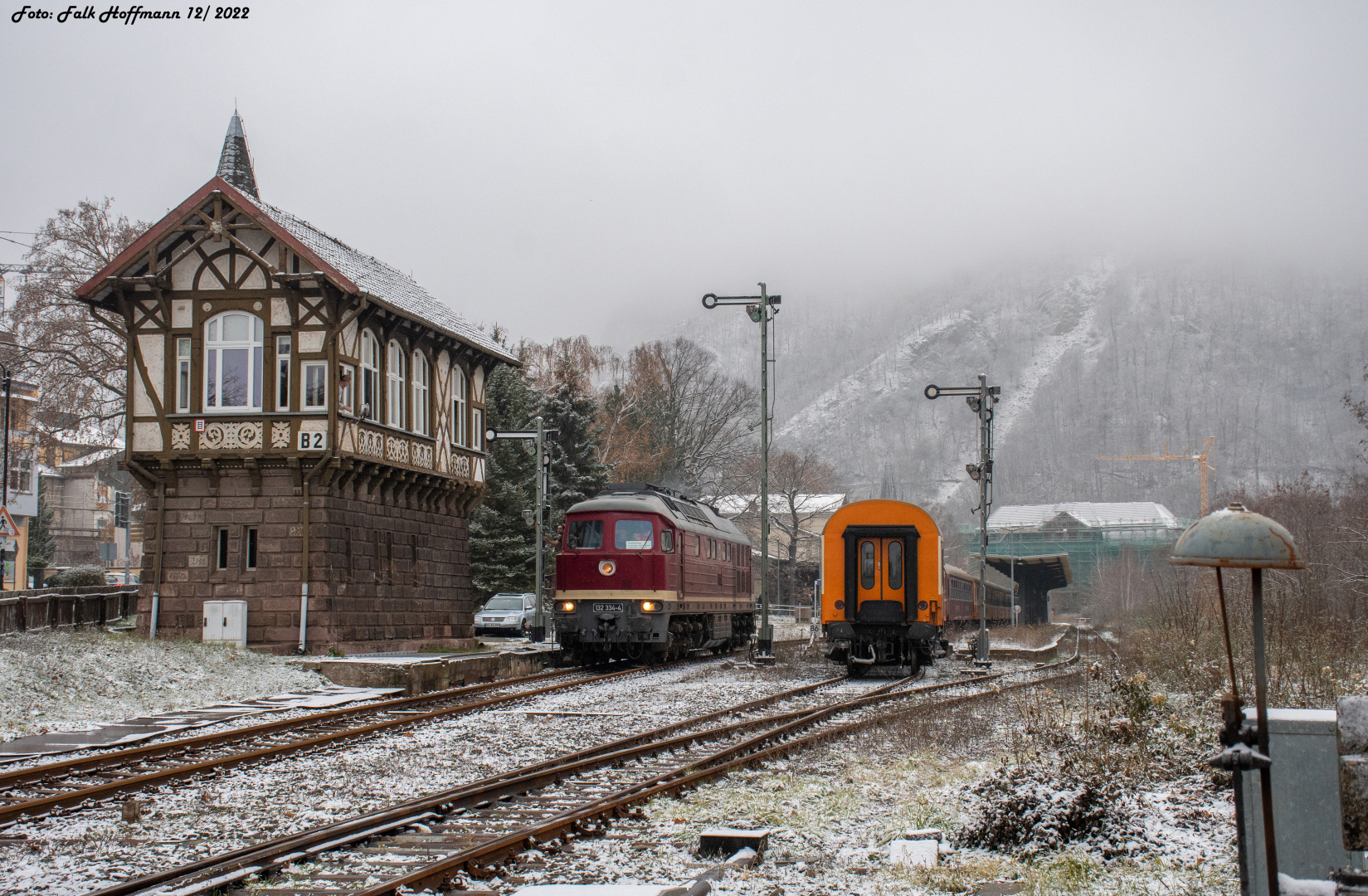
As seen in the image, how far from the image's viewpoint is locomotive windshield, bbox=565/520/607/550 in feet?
77.4

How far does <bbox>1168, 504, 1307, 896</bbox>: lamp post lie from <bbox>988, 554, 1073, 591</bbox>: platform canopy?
62.7 m

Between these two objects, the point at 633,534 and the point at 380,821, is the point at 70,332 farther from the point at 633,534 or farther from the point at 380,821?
the point at 380,821

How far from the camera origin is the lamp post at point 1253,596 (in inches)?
199

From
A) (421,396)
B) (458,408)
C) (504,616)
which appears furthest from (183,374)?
(504,616)

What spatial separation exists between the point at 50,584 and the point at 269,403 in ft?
64.8

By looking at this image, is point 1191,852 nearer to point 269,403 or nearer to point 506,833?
point 506,833

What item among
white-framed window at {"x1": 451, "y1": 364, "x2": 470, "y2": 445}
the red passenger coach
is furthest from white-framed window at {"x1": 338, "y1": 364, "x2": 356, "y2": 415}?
white-framed window at {"x1": 451, "y1": 364, "x2": 470, "y2": 445}

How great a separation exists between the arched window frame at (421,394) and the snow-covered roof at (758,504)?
9386 mm

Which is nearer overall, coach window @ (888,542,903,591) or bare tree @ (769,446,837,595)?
coach window @ (888,542,903,591)

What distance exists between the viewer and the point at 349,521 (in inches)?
965

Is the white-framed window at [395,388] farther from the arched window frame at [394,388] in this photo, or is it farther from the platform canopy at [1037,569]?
the platform canopy at [1037,569]

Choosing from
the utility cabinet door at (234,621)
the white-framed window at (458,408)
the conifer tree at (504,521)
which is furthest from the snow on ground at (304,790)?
the conifer tree at (504,521)

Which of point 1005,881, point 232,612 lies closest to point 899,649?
point 232,612

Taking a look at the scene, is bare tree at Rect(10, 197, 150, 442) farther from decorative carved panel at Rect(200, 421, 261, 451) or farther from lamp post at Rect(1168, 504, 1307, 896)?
lamp post at Rect(1168, 504, 1307, 896)
